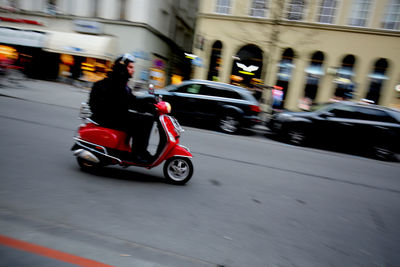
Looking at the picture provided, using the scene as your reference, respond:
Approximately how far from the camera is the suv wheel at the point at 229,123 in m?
9.97

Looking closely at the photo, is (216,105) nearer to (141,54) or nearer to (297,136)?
(297,136)

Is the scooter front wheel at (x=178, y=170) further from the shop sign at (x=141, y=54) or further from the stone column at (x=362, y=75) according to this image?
the stone column at (x=362, y=75)

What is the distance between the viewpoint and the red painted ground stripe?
2.29 meters

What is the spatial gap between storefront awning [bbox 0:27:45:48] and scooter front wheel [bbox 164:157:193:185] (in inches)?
911

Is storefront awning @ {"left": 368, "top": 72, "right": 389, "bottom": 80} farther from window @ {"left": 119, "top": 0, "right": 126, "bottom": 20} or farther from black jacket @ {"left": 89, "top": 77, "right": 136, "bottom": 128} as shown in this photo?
black jacket @ {"left": 89, "top": 77, "right": 136, "bottom": 128}

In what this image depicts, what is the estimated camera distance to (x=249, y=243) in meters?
2.95

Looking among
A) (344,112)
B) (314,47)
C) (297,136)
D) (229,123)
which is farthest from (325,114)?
(314,47)

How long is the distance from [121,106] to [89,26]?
21.1m

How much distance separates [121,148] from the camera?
4297 mm

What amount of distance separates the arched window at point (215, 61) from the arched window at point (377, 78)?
10853mm

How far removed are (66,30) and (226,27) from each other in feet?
43.3

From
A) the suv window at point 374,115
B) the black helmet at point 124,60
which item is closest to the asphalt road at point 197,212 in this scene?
the black helmet at point 124,60

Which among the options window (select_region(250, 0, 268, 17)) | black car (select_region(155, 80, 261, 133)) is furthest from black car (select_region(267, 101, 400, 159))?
window (select_region(250, 0, 268, 17))

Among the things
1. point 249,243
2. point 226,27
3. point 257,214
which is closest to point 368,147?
point 257,214
